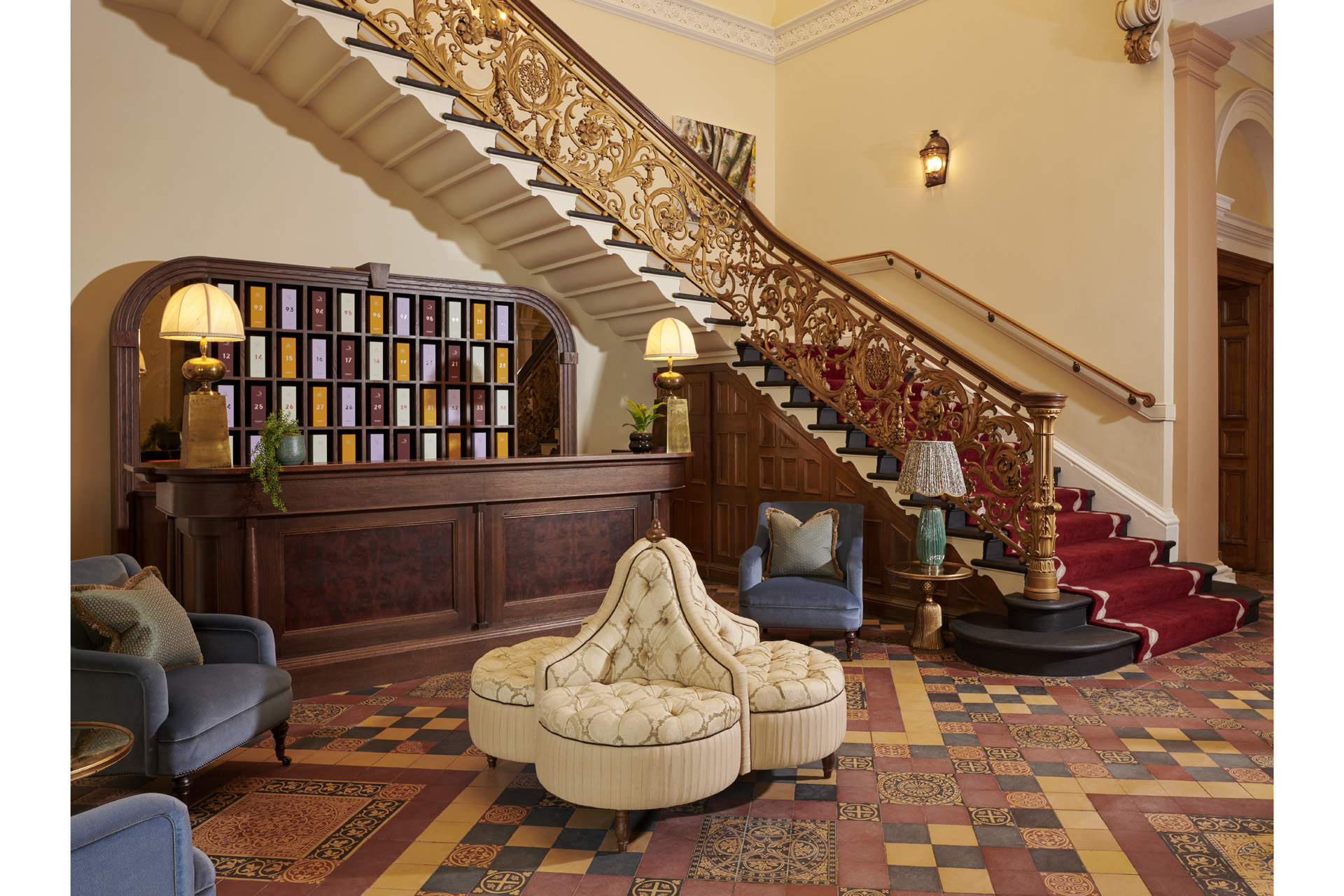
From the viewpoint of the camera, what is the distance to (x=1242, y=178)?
7.40 meters

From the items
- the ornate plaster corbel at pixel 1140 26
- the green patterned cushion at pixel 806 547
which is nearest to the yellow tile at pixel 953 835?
the green patterned cushion at pixel 806 547

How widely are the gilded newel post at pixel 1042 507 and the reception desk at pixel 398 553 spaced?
2.44m

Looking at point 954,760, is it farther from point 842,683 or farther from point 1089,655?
point 1089,655

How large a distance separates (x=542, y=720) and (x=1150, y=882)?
6.66 ft

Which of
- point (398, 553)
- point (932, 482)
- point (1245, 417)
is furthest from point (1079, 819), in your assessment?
point (1245, 417)

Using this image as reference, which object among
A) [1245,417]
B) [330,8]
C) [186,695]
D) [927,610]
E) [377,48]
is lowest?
[927,610]

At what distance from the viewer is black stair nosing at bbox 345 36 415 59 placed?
5.19 metres

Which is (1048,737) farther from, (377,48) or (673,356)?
(377,48)

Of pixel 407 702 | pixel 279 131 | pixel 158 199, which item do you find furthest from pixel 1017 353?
pixel 158 199

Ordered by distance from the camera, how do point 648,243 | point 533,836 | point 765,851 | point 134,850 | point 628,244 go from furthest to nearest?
point 648,243
point 628,244
point 533,836
point 765,851
point 134,850

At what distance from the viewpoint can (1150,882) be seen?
262cm

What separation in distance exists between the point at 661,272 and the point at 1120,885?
496cm

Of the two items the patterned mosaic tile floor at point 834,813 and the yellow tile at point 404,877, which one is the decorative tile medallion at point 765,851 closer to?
the patterned mosaic tile floor at point 834,813

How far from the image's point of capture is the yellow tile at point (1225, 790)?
3240 mm
